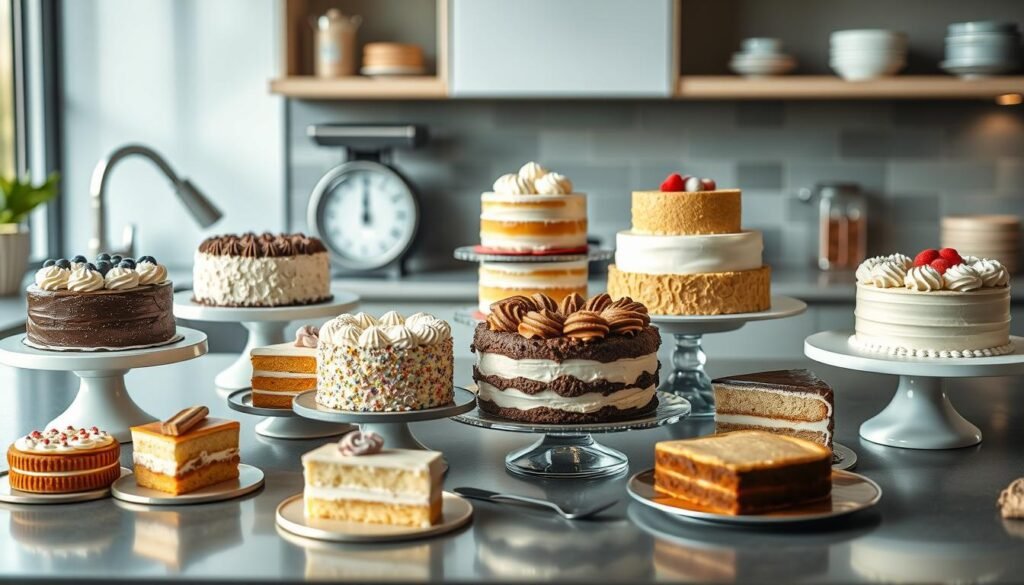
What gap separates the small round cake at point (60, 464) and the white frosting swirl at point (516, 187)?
42.7 inches

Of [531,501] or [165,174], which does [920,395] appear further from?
[165,174]

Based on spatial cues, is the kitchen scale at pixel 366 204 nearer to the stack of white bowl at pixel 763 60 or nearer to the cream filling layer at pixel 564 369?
the stack of white bowl at pixel 763 60

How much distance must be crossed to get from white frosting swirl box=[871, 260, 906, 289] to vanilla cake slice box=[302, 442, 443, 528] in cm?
88

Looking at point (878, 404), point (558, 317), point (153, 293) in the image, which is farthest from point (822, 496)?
point (153, 293)

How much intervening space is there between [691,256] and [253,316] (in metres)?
0.81

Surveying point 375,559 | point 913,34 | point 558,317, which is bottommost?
point 375,559

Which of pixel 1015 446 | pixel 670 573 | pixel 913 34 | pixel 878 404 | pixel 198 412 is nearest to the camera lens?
pixel 670 573

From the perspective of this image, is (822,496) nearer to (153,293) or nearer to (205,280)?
(153,293)

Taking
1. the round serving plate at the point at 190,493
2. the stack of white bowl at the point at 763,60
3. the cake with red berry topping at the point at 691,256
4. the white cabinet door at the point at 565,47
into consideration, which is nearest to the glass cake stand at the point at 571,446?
the round serving plate at the point at 190,493

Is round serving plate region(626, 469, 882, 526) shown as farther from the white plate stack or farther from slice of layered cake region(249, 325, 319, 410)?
the white plate stack

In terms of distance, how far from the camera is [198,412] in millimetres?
1648

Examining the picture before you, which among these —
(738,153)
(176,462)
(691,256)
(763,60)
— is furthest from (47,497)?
(738,153)

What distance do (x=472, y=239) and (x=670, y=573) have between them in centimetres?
314

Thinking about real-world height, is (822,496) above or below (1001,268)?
below
